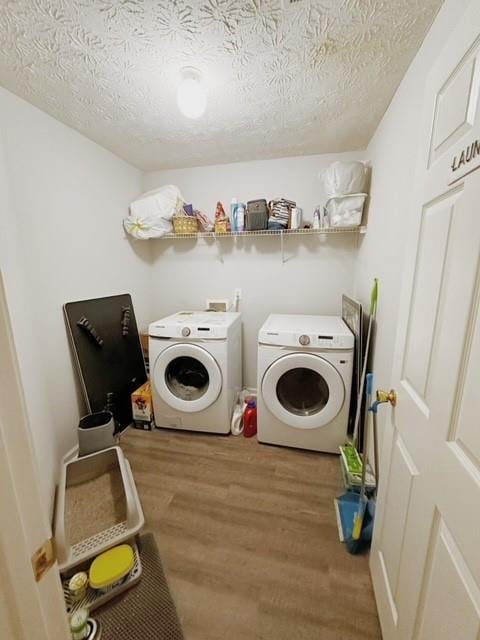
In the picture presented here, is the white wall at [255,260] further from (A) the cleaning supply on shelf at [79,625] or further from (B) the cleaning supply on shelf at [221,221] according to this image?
(A) the cleaning supply on shelf at [79,625]

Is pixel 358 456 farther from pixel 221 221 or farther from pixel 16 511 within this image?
pixel 221 221

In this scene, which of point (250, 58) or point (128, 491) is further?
point (128, 491)

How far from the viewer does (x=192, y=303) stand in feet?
9.01

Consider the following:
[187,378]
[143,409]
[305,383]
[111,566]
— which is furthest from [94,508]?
[305,383]

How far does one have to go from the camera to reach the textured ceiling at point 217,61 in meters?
0.99

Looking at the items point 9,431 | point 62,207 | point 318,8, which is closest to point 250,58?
point 318,8

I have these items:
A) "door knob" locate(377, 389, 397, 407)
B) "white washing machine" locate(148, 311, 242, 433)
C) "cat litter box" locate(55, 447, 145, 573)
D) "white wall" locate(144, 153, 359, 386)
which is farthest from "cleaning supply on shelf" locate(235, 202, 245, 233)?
"cat litter box" locate(55, 447, 145, 573)

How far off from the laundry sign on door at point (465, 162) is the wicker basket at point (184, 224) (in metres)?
2.00

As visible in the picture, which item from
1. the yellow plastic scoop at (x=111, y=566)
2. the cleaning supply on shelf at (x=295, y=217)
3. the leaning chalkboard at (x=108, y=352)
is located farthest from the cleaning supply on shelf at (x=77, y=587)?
the cleaning supply on shelf at (x=295, y=217)

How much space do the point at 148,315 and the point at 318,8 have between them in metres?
2.46

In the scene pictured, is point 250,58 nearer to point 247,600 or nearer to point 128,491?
point 128,491

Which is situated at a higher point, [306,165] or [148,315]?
[306,165]

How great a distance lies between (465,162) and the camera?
580 mm

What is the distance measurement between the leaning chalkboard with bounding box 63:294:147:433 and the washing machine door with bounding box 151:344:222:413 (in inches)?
13.9
